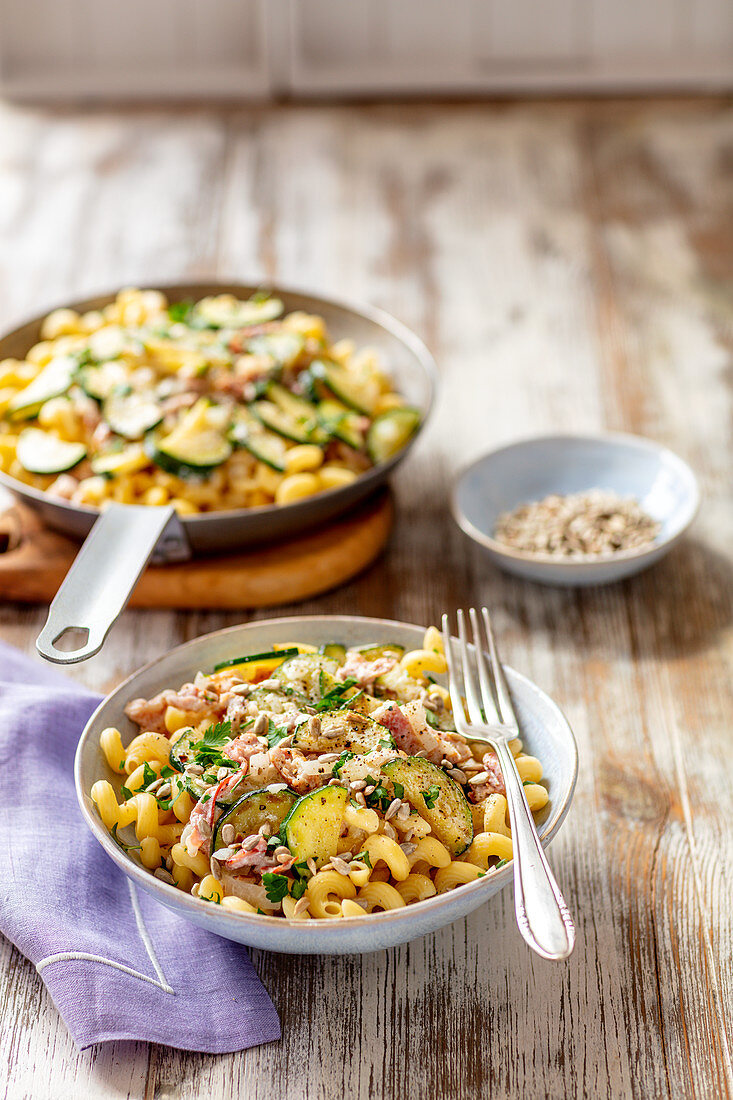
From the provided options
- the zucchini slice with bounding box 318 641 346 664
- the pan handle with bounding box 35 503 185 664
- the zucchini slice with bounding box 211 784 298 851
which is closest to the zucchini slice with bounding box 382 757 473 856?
the zucchini slice with bounding box 211 784 298 851

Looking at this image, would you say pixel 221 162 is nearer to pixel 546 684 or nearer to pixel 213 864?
pixel 546 684

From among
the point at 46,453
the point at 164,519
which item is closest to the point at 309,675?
the point at 164,519

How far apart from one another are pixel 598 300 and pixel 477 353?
0.43 metres

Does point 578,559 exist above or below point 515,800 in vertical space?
below

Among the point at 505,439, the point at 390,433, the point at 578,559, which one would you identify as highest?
the point at 390,433

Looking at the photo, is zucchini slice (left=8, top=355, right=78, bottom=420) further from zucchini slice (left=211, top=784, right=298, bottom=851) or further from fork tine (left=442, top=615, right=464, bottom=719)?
zucchini slice (left=211, top=784, right=298, bottom=851)

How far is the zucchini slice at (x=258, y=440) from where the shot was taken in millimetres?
1988

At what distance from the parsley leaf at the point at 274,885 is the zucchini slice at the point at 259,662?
14.1 inches

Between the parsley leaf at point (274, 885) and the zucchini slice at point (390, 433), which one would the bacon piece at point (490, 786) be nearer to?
the parsley leaf at point (274, 885)

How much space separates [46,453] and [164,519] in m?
0.36

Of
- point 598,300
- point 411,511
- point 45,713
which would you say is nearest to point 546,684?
point 411,511

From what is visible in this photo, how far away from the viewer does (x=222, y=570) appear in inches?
79.4

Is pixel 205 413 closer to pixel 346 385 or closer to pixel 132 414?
pixel 132 414

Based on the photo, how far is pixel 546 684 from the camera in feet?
6.20
